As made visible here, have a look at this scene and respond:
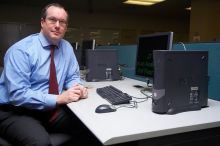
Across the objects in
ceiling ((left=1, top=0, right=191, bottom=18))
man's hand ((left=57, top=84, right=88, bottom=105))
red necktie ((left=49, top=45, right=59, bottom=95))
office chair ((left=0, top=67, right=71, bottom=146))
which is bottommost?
office chair ((left=0, top=67, right=71, bottom=146))

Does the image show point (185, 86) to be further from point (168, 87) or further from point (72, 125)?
point (72, 125)

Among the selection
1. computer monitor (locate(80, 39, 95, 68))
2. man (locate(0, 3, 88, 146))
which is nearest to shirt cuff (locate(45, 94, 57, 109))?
man (locate(0, 3, 88, 146))

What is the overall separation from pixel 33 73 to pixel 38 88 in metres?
0.10

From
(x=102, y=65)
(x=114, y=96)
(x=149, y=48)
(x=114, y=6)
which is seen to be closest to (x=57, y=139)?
(x=114, y=96)

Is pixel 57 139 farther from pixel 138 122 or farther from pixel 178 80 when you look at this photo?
pixel 178 80

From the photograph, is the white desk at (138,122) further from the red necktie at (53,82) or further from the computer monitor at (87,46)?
the computer monitor at (87,46)

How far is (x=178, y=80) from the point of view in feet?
4.17

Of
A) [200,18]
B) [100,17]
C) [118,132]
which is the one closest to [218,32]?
[200,18]

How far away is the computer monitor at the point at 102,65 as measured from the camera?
245cm

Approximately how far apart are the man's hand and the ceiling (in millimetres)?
5228

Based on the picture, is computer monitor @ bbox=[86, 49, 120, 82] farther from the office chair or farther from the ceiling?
the ceiling

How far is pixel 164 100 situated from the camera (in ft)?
4.06

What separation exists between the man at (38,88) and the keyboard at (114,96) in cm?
15

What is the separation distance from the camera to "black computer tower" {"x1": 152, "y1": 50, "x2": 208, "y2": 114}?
1.23 metres
